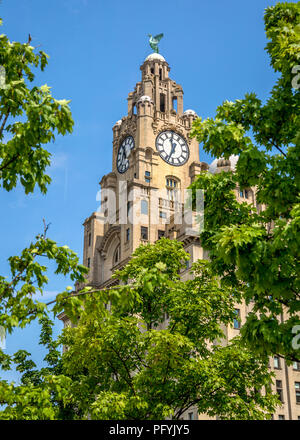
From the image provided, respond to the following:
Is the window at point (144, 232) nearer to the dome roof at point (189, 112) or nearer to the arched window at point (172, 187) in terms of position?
the arched window at point (172, 187)

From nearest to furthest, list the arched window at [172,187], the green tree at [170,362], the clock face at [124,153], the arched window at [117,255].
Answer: the green tree at [170,362], the arched window at [117,255], the arched window at [172,187], the clock face at [124,153]

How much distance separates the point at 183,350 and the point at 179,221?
41258 millimetres

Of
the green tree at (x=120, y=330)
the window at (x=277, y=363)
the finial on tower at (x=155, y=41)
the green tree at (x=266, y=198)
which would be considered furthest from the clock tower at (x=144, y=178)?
the green tree at (x=266, y=198)

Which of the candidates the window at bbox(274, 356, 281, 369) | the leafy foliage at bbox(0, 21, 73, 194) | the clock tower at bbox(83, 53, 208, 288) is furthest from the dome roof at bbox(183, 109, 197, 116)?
the leafy foliage at bbox(0, 21, 73, 194)

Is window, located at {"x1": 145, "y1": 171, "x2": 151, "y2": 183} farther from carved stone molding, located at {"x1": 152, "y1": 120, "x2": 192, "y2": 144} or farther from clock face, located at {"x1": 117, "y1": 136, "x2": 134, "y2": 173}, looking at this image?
carved stone molding, located at {"x1": 152, "y1": 120, "x2": 192, "y2": 144}

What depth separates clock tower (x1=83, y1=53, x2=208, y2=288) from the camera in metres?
71.0

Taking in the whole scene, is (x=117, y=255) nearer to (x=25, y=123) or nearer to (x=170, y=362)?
(x=170, y=362)

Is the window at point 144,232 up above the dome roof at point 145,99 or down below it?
below

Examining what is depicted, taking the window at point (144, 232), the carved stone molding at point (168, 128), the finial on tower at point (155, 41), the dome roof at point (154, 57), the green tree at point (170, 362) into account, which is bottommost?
the green tree at point (170, 362)

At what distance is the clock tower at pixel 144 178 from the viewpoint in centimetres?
7100

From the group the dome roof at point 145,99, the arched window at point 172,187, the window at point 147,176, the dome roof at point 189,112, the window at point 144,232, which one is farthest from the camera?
the dome roof at point 189,112

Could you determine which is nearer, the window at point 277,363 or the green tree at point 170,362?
the green tree at point 170,362

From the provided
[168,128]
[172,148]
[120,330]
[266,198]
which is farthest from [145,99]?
[266,198]
